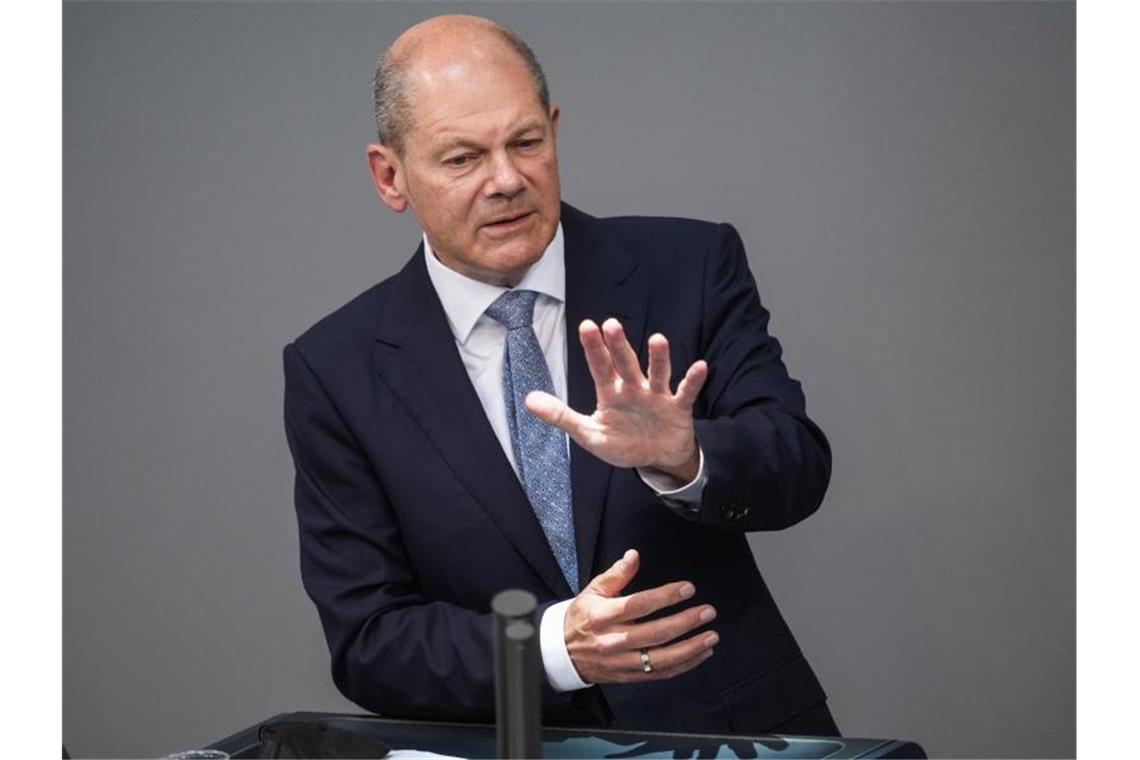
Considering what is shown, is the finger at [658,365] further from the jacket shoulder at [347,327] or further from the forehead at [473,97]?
the jacket shoulder at [347,327]

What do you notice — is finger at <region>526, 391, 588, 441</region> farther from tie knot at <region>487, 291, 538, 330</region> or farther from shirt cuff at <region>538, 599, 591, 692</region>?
tie knot at <region>487, 291, 538, 330</region>

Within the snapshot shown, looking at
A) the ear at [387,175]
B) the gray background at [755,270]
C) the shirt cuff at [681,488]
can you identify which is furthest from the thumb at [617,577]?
the gray background at [755,270]

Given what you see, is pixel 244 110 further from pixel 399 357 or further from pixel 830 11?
pixel 399 357

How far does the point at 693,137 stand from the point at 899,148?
44 centimetres

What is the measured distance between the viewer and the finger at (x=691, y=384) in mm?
1784

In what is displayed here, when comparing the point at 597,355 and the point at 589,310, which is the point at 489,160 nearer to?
the point at 589,310

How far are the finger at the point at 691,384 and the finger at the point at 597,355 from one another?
75mm

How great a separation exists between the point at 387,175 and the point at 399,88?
0.18 m

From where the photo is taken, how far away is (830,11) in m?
3.54

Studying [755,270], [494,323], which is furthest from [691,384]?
[755,270]

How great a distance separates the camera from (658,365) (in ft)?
5.94

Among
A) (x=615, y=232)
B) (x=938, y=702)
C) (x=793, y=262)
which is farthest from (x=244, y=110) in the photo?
(x=938, y=702)

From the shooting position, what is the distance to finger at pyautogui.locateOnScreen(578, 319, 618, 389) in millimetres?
1754

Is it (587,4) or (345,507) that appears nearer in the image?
(345,507)
